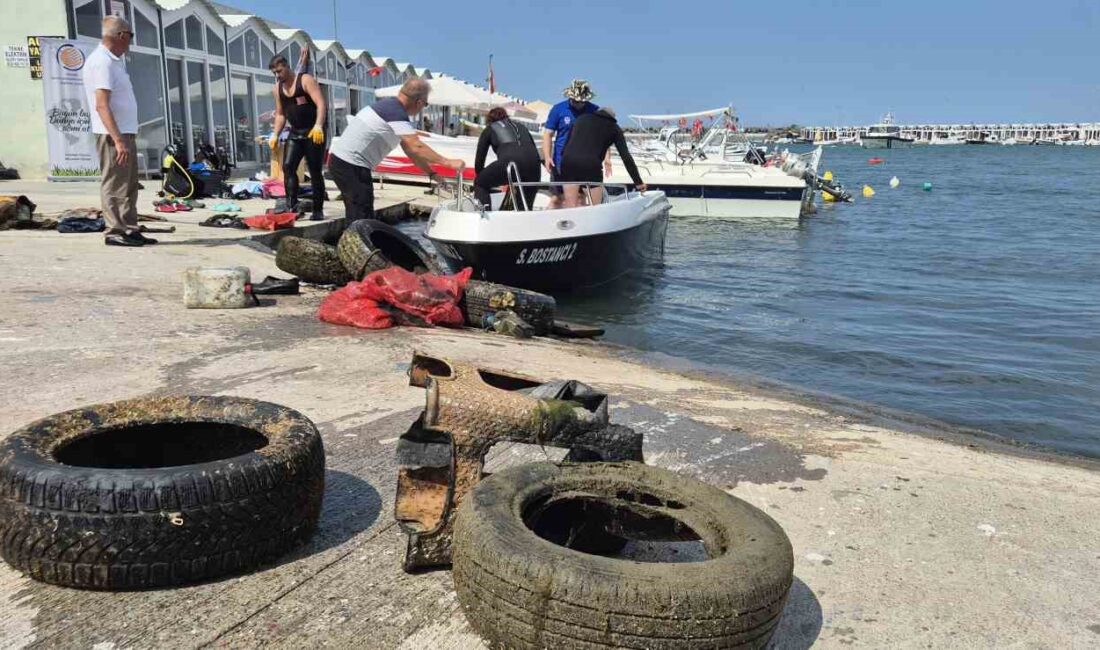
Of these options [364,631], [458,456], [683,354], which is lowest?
[683,354]

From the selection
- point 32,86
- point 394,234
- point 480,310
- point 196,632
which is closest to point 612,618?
point 196,632

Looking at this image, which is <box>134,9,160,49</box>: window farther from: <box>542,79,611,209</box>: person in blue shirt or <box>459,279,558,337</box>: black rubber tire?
<box>459,279,558,337</box>: black rubber tire

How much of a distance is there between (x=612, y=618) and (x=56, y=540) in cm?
160

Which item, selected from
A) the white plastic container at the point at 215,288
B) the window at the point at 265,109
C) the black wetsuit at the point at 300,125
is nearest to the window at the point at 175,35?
the window at the point at 265,109

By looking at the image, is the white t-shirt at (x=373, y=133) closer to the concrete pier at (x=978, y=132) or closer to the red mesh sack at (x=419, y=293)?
the red mesh sack at (x=419, y=293)

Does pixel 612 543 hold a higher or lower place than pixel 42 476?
lower

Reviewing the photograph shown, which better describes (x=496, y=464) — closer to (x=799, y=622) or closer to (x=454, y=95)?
(x=799, y=622)

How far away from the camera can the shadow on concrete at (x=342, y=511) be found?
2713 millimetres

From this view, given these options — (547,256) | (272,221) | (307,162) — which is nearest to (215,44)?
(307,162)

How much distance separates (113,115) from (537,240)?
14.6 feet

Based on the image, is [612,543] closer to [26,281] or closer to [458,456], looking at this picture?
[458,456]

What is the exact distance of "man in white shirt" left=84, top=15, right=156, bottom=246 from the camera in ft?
24.3

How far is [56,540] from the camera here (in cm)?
227

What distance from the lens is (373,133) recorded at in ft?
25.9
